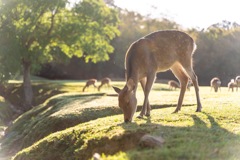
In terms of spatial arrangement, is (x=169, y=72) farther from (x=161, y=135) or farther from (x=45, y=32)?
(x=161, y=135)

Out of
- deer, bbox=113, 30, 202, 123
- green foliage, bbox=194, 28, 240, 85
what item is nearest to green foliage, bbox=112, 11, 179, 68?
green foliage, bbox=194, 28, 240, 85

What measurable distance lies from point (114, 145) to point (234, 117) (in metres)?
3.71

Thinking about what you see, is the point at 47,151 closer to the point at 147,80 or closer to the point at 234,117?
the point at 147,80

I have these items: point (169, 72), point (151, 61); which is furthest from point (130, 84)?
point (169, 72)

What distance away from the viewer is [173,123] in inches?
413

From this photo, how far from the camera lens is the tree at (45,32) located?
108 feet

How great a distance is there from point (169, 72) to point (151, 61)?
48277mm

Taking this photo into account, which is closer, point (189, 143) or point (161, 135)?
point (189, 143)

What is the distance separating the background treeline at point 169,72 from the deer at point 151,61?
1634 inches

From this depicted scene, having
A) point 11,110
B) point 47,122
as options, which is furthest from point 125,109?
point 11,110

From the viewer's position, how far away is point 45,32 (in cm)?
3597

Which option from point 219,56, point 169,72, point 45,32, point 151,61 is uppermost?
Answer: point 45,32

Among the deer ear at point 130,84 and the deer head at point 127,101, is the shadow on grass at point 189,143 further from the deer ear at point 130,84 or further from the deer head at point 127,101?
the deer ear at point 130,84

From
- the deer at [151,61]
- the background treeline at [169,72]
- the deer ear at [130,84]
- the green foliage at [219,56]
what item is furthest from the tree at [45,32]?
the deer ear at [130,84]
